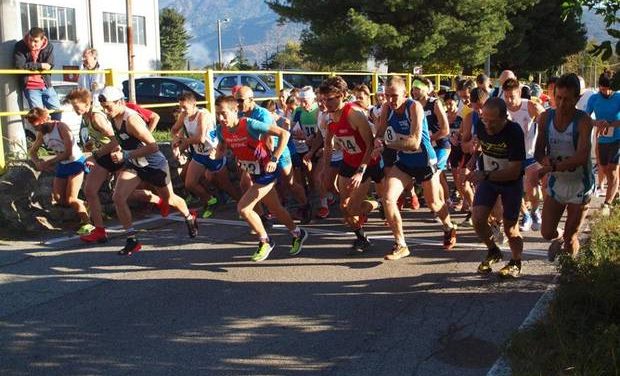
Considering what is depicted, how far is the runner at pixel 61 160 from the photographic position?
7.67 meters

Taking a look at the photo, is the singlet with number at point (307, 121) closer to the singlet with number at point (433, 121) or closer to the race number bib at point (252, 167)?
the singlet with number at point (433, 121)

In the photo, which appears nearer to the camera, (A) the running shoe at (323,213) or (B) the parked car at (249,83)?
(A) the running shoe at (323,213)

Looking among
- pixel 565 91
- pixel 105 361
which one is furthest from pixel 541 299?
pixel 105 361

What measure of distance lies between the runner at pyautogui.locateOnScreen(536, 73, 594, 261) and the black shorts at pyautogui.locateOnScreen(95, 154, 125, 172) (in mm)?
4471

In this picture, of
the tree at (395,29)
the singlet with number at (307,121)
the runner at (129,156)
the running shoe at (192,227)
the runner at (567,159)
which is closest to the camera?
the runner at (567,159)

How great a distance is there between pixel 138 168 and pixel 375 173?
8.33 feet

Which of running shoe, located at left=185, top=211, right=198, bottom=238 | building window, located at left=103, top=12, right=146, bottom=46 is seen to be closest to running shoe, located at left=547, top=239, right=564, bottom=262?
running shoe, located at left=185, top=211, right=198, bottom=238

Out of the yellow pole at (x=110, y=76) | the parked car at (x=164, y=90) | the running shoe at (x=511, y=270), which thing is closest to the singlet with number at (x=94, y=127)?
the yellow pole at (x=110, y=76)

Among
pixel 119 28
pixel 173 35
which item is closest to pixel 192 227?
pixel 119 28

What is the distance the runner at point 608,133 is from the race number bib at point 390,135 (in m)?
2.96

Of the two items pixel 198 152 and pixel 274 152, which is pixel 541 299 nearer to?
pixel 274 152

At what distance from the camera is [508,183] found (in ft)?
19.3

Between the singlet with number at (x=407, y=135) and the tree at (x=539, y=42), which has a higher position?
the tree at (x=539, y=42)

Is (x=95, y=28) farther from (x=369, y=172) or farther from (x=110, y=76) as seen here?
(x=369, y=172)
